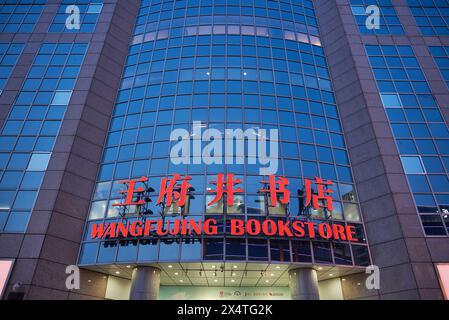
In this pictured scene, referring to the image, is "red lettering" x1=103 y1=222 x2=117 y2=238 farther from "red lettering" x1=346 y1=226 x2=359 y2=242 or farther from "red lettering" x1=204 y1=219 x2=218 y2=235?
"red lettering" x1=346 y1=226 x2=359 y2=242

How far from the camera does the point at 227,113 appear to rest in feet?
89.8

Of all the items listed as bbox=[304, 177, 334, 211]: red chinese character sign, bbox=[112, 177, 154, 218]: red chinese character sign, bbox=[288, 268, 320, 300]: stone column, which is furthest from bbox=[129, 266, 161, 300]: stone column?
bbox=[304, 177, 334, 211]: red chinese character sign

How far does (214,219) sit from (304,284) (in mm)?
8008

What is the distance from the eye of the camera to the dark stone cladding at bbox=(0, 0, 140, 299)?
20.1 metres

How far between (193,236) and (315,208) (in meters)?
9.59

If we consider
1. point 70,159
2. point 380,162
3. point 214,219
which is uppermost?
point 380,162

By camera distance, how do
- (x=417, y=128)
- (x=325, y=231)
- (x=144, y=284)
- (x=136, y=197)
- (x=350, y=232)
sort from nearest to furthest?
(x=144, y=284) < (x=325, y=231) < (x=350, y=232) < (x=136, y=197) < (x=417, y=128)

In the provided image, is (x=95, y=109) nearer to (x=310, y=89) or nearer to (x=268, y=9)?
(x=310, y=89)

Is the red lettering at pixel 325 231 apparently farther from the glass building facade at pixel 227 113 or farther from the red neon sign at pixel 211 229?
the glass building facade at pixel 227 113

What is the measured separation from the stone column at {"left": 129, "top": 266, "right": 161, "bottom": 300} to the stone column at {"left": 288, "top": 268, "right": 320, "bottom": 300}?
10.1 m

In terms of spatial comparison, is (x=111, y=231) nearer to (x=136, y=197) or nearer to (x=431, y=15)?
(x=136, y=197)

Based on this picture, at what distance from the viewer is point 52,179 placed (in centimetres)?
2320

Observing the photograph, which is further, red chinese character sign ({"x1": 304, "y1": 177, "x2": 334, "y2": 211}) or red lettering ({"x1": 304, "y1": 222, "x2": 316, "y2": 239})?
red chinese character sign ({"x1": 304, "y1": 177, "x2": 334, "y2": 211})

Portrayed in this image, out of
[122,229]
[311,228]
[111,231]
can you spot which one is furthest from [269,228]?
[111,231]
